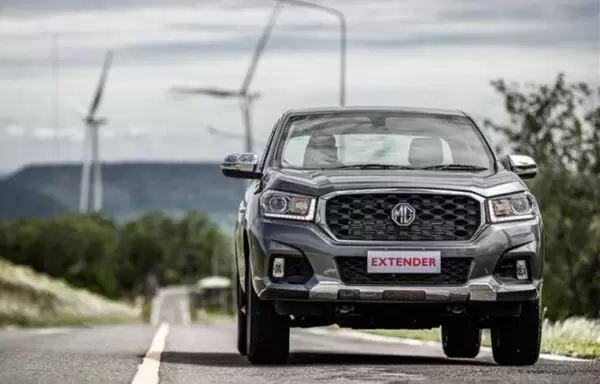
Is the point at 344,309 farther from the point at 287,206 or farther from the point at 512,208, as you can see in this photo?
the point at 512,208

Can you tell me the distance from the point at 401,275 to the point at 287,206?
1.02 m

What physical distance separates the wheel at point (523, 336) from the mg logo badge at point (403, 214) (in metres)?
1.14

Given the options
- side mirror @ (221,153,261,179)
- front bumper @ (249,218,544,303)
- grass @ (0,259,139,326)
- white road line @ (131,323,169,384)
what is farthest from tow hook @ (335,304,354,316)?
grass @ (0,259,139,326)

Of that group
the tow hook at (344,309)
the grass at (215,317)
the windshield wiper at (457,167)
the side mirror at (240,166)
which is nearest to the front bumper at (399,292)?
the tow hook at (344,309)

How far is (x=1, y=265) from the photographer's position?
126 m

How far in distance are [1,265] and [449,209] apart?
115 m

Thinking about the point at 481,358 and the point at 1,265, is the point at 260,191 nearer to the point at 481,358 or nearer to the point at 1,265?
the point at 481,358

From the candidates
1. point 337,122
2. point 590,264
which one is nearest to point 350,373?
point 337,122

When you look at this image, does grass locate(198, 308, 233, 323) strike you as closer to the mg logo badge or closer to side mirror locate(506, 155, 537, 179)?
side mirror locate(506, 155, 537, 179)

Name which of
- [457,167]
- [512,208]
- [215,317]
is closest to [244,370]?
[512,208]

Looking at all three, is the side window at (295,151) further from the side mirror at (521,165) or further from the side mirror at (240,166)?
the side mirror at (521,165)

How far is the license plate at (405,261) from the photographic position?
1298 cm

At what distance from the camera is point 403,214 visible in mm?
13117

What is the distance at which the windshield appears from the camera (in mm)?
14203
